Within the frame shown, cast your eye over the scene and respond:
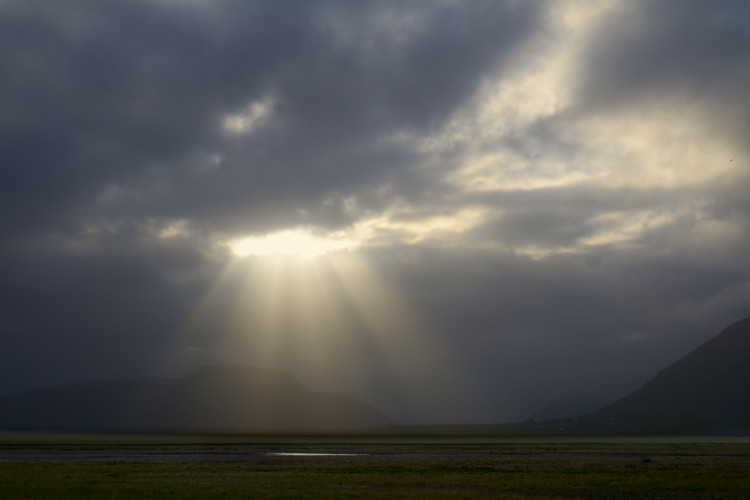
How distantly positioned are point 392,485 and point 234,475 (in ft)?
55.4

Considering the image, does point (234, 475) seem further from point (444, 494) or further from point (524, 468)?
point (524, 468)

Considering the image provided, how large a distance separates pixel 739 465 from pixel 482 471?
2827 centimetres

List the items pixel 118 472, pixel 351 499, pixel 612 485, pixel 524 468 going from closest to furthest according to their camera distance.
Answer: pixel 351 499, pixel 612 485, pixel 118 472, pixel 524 468

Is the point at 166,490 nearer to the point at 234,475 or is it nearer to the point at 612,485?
the point at 234,475

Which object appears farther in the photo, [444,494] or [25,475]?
[25,475]

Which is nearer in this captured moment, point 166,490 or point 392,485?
point 166,490

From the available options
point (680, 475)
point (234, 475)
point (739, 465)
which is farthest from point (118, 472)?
point (739, 465)

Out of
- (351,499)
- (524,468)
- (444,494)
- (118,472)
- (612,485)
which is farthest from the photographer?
(524,468)

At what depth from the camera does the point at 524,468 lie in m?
68.2

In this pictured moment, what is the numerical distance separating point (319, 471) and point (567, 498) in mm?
28030

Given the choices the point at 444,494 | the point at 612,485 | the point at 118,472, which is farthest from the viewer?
the point at 118,472

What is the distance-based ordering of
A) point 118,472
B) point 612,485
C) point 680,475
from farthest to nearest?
point 118,472
point 680,475
point 612,485

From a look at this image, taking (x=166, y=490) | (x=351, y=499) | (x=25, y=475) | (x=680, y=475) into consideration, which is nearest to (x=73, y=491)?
(x=166, y=490)

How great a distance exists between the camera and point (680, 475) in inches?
2260
